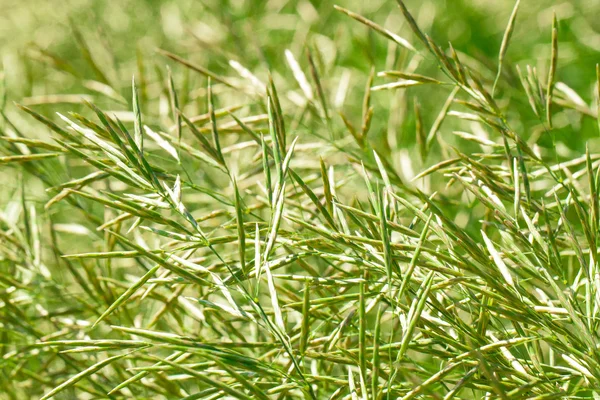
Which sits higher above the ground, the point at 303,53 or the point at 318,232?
the point at 303,53

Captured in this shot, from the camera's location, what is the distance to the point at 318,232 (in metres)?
0.40

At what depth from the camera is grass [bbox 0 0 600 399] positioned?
381 mm

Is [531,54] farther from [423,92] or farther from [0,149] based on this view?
[0,149]

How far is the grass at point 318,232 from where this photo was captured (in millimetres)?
381

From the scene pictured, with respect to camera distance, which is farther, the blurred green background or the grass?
the blurred green background

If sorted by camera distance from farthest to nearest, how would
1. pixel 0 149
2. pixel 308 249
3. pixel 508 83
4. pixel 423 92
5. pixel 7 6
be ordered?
pixel 7 6, pixel 423 92, pixel 508 83, pixel 0 149, pixel 308 249

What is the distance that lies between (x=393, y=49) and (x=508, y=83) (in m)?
0.15

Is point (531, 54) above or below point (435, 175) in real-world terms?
above

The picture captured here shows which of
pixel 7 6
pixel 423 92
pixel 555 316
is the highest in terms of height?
pixel 7 6

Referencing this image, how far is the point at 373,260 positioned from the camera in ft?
1.38

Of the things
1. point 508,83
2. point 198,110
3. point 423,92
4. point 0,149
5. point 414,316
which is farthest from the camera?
point 423,92

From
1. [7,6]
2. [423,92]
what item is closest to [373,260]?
[423,92]

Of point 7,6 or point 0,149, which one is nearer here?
point 0,149

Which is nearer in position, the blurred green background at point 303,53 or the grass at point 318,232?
the grass at point 318,232
